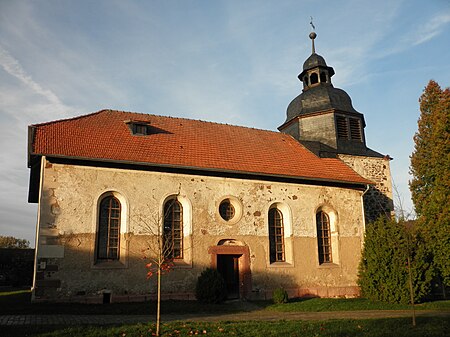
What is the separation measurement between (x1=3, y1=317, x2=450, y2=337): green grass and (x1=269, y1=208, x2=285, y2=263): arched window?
6573 mm

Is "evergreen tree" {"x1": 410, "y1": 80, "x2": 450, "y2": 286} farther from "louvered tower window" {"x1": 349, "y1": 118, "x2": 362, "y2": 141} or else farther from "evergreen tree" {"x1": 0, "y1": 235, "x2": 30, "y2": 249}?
"evergreen tree" {"x1": 0, "y1": 235, "x2": 30, "y2": 249}

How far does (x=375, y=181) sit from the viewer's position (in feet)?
65.1

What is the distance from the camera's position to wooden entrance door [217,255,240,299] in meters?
15.6

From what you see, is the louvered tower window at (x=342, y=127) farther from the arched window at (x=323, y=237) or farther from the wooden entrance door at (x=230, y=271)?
the wooden entrance door at (x=230, y=271)

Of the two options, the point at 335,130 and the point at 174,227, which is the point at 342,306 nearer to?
the point at 174,227

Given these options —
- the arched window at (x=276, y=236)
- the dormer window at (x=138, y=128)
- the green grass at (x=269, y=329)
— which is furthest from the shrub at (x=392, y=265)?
the dormer window at (x=138, y=128)

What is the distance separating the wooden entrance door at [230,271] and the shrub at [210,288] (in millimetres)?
1650

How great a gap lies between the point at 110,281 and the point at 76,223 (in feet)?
7.21

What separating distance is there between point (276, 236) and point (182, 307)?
5.46 m

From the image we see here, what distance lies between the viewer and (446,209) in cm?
1573

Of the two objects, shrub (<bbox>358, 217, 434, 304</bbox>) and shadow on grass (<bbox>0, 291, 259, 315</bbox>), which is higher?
shrub (<bbox>358, 217, 434, 304</bbox>)

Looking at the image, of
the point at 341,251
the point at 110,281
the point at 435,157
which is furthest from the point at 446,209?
the point at 110,281

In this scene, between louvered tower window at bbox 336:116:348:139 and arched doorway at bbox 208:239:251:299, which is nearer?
arched doorway at bbox 208:239:251:299

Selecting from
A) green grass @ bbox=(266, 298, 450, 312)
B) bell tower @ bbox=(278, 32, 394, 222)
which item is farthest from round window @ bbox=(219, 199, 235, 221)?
bell tower @ bbox=(278, 32, 394, 222)
